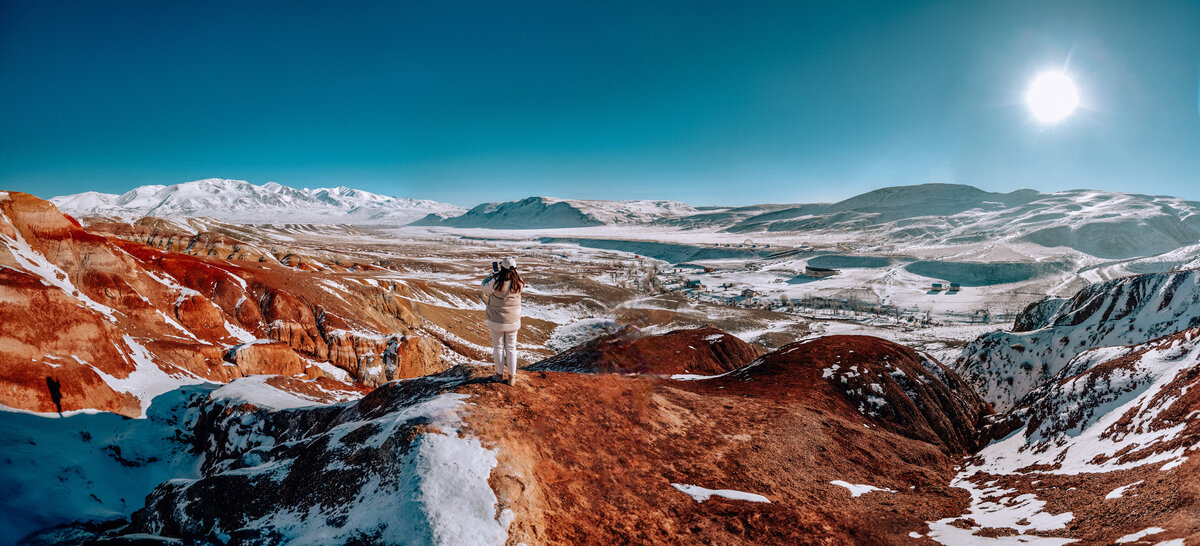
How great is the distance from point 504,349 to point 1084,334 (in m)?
43.9

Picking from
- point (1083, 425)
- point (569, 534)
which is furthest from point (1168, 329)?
point (569, 534)

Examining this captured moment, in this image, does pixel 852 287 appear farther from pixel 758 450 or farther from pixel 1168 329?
pixel 758 450

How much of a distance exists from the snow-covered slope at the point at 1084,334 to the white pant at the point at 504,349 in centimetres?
3598

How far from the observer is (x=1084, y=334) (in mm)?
32250

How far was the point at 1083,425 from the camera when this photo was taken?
13.9 meters

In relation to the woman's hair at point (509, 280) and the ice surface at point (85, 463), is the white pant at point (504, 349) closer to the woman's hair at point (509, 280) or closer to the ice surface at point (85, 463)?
the woman's hair at point (509, 280)

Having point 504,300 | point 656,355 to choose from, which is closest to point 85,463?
point 504,300

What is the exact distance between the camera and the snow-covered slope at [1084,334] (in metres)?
29.0

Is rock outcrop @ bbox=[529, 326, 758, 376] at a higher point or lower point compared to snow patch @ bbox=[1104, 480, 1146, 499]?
lower

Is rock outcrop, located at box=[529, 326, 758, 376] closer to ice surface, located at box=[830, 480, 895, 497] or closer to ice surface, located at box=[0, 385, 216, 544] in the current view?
ice surface, located at box=[830, 480, 895, 497]

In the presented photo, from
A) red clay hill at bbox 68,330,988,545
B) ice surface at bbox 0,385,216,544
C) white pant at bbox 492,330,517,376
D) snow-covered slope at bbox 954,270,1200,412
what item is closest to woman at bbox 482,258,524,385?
white pant at bbox 492,330,517,376

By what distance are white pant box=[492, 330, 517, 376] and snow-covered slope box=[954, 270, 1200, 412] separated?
36.0 m

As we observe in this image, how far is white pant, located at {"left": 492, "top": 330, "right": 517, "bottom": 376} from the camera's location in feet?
33.0

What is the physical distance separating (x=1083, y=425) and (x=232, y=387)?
3244 centimetres
